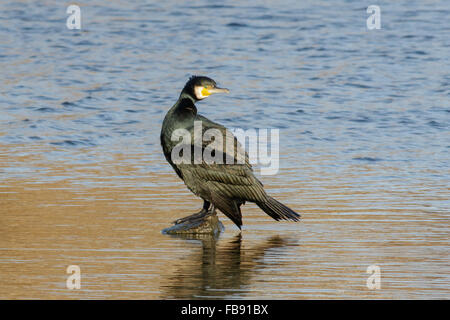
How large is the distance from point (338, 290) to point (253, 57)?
13.1 metres

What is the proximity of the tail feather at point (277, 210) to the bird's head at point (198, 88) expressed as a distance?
1.16 meters

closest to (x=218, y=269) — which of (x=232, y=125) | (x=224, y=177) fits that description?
(x=224, y=177)

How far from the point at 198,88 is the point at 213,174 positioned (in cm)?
87

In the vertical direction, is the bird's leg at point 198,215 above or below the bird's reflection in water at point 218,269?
above

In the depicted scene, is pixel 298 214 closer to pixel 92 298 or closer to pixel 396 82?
pixel 92 298

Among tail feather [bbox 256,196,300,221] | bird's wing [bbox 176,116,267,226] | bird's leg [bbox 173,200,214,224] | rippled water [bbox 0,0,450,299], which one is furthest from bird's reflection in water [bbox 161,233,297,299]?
tail feather [bbox 256,196,300,221]

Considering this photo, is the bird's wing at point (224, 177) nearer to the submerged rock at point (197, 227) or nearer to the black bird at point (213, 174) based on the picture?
the black bird at point (213, 174)

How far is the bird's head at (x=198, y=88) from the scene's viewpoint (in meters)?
9.34

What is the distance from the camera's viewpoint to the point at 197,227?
352 inches

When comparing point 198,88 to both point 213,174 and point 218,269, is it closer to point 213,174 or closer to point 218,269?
point 213,174

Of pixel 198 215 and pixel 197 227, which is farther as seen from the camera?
pixel 198 215

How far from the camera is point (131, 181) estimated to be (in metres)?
10.9

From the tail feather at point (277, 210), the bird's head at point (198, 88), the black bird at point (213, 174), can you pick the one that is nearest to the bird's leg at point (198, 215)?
the black bird at point (213, 174)

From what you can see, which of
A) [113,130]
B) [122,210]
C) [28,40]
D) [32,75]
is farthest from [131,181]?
[28,40]
